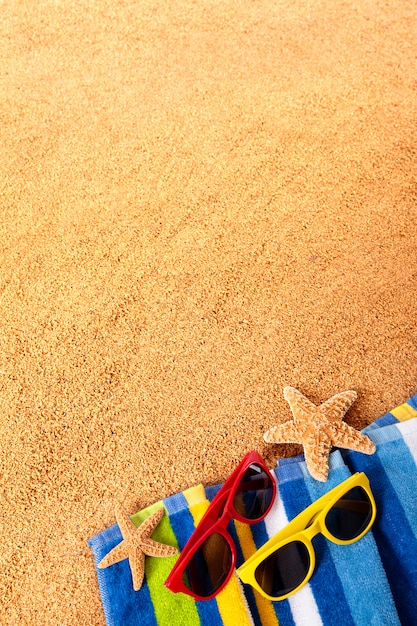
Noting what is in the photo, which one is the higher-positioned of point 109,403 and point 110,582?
point 109,403

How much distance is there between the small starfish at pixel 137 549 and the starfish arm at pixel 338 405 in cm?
61

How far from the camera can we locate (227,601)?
59.5 inches

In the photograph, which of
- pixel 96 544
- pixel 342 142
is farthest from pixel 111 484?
pixel 342 142

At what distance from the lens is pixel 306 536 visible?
5.05 ft

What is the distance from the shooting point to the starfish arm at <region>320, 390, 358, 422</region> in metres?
1.78

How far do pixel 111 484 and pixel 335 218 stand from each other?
1297 millimetres

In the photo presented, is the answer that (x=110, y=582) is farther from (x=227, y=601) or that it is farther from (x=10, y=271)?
(x=10, y=271)

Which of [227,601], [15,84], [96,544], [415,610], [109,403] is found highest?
[15,84]

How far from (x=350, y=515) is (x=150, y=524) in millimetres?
553

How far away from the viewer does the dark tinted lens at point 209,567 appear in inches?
58.9

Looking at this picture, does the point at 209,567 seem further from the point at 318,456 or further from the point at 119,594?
the point at 318,456

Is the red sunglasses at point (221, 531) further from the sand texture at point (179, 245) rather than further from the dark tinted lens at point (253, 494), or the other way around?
the sand texture at point (179, 245)

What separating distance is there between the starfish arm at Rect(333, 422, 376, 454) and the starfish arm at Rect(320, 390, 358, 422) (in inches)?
2.4

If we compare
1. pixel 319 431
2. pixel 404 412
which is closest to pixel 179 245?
pixel 319 431
